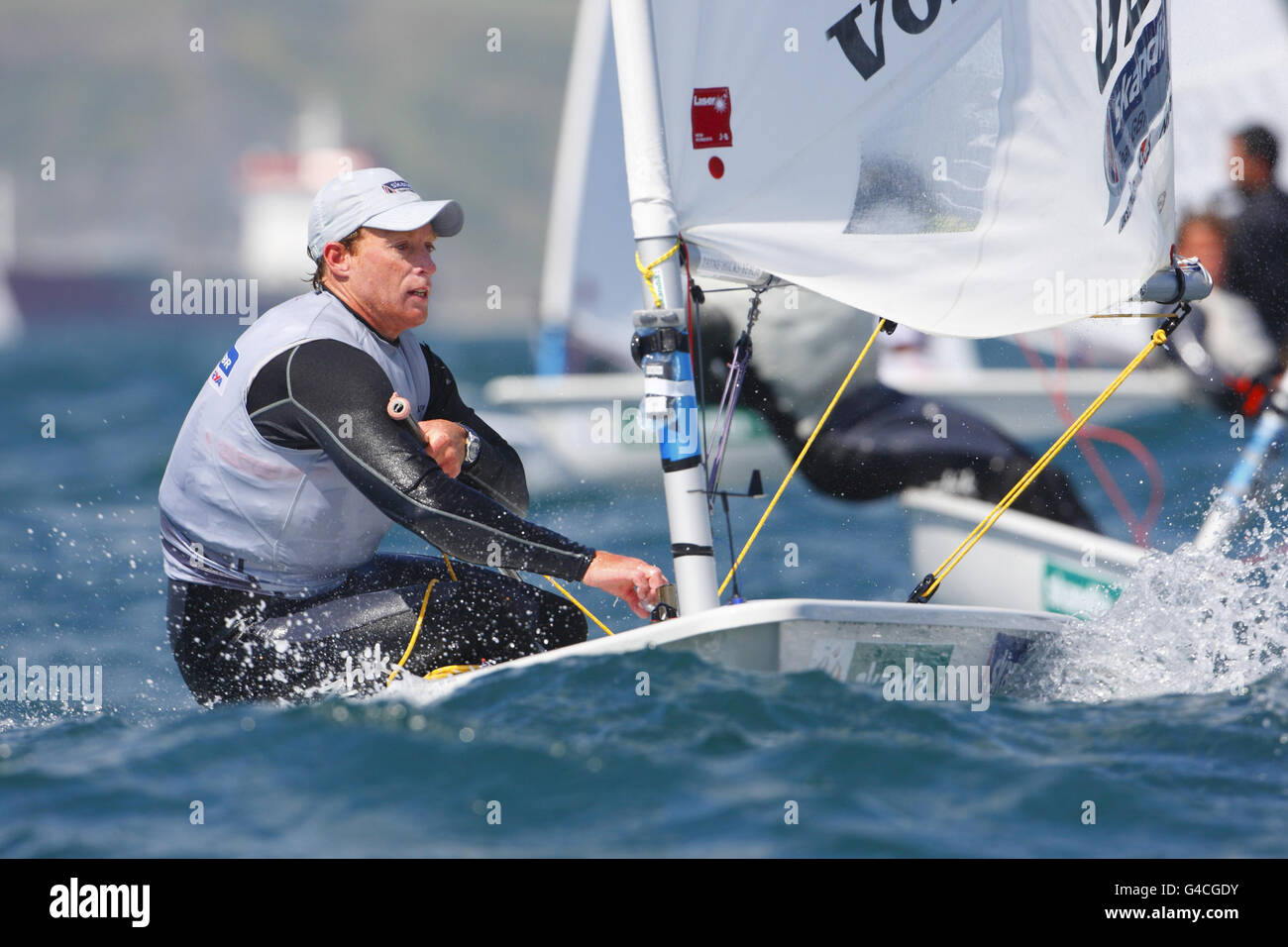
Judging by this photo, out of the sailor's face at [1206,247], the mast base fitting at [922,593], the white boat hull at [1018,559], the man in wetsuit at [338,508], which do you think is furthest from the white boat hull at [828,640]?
the sailor's face at [1206,247]

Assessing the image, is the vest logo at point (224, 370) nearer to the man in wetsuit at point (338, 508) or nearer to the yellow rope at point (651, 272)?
the man in wetsuit at point (338, 508)

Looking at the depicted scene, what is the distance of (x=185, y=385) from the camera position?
20266 mm

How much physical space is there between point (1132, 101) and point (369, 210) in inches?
73.6

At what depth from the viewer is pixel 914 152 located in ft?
9.60

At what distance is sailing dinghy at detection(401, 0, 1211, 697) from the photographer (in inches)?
98.6

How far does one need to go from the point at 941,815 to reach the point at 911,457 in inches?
111

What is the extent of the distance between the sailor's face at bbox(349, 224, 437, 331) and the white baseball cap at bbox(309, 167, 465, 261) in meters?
0.03

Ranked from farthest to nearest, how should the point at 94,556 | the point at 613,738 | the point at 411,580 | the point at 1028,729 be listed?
the point at 94,556
the point at 411,580
the point at 1028,729
the point at 613,738

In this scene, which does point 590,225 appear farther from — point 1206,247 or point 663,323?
point 663,323

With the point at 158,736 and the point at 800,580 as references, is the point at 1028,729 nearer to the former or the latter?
the point at 158,736

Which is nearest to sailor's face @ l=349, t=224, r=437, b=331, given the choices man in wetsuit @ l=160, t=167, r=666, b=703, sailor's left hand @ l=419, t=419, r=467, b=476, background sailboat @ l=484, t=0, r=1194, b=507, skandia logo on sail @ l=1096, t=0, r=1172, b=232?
man in wetsuit @ l=160, t=167, r=666, b=703

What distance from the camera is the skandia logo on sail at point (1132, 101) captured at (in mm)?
3168

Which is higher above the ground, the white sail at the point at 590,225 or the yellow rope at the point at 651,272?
the white sail at the point at 590,225
